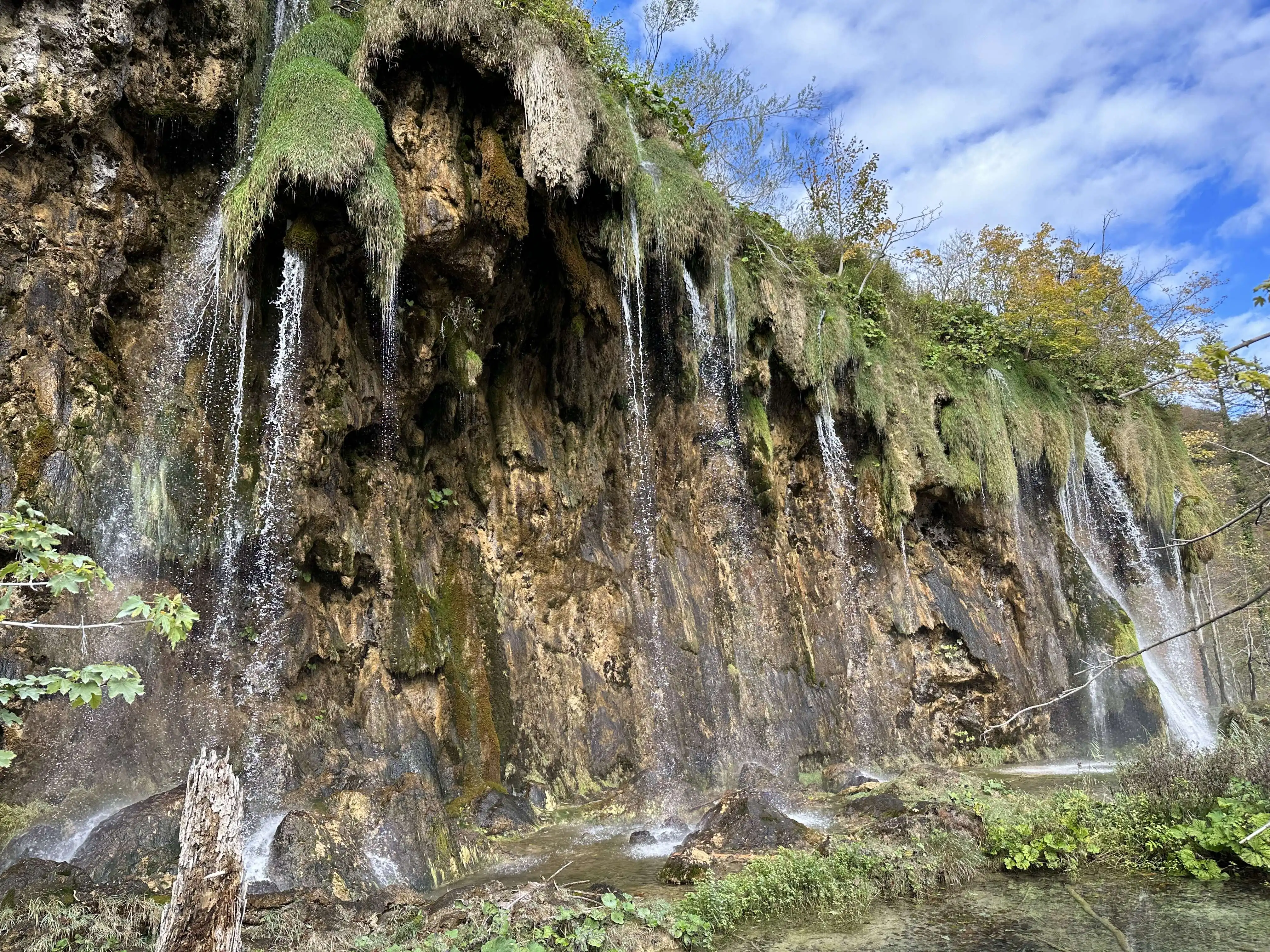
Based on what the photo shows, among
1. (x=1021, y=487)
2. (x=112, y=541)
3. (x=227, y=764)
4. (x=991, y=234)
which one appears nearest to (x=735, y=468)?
(x=1021, y=487)

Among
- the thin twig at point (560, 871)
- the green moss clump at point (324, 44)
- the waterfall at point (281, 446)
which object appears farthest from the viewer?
the green moss clump at point (324, 44)

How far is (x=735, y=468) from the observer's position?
1255 cm

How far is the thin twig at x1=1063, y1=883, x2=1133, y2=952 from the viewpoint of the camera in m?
4.50

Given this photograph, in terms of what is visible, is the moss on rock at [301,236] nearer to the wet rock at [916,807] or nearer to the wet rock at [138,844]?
the wet rock at [138,844]

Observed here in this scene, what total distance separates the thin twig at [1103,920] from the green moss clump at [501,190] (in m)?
8.06

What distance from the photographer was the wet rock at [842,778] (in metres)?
10.2

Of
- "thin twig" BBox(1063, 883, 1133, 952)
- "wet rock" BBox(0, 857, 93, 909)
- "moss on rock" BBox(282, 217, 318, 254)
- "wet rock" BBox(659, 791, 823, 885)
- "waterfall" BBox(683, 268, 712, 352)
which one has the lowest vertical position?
"thin twig" BBox(1063, 883, 1133, 952)

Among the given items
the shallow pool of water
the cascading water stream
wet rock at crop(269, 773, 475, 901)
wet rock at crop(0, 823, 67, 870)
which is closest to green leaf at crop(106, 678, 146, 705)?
wet rock at crop(269, 773, 475, 901)

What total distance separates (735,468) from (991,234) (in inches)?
460

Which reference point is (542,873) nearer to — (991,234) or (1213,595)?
(991,234)

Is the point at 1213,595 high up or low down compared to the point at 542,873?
up

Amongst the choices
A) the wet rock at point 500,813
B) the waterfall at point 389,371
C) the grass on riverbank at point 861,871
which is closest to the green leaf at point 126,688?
the grass on riverbank at point 861,871

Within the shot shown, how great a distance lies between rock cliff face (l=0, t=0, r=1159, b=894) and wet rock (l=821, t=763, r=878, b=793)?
0.28 meters

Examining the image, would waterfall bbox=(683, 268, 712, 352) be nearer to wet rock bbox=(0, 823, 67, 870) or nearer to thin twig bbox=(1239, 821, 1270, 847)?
wet rock bbox=(0, 823, 67, 870)
